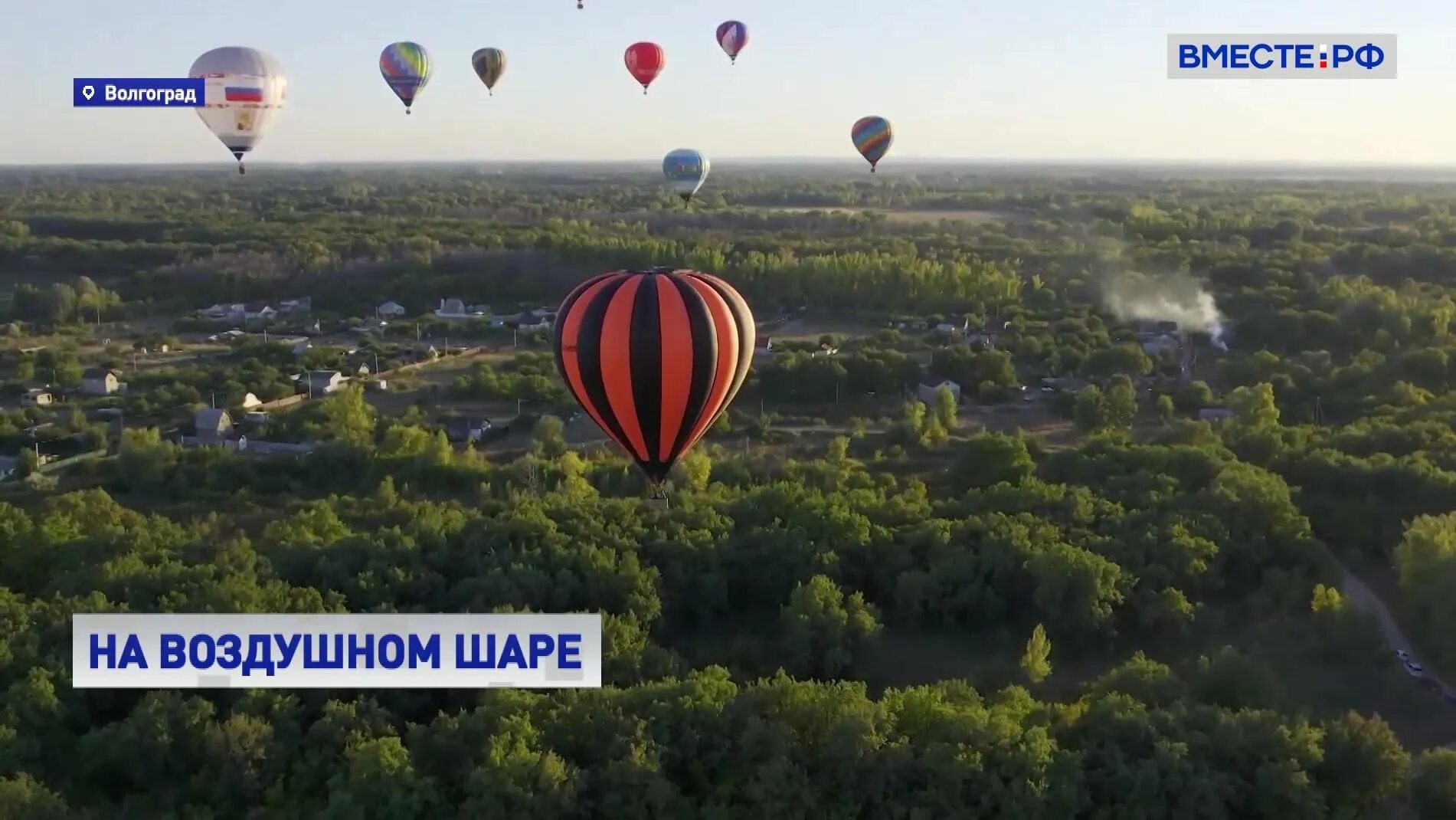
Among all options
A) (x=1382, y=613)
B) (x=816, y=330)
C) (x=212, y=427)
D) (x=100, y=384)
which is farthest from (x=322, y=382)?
(x=1382, y=613)

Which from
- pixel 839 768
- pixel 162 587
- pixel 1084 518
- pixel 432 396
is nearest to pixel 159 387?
pixel 432 396

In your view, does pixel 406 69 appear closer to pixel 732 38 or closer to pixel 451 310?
pixel 732 38

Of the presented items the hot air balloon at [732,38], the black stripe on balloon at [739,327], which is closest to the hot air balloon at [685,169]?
the hot air balloon at [732,38]

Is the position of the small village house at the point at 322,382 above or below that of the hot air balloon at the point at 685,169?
below

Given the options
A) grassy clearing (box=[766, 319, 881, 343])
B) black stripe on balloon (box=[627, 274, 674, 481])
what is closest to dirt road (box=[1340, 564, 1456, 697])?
black stripe on balloon (box=[627, 274, 674, 481])

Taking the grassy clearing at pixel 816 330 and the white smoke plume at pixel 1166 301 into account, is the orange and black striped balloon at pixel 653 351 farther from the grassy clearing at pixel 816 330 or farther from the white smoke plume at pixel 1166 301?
the white smoke plume at pixel 1166 301
